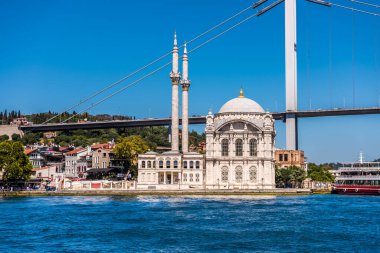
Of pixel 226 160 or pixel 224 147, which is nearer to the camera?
pixel 226 160

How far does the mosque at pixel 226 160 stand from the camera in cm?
7244

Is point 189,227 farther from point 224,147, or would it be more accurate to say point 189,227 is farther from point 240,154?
point 224,147

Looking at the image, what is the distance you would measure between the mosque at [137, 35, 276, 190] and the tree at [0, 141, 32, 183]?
1233cm

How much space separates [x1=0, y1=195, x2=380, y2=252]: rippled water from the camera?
30.0 metres

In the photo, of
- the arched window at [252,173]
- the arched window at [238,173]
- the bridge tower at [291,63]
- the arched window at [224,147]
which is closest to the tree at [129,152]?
the arched window at [224,147]

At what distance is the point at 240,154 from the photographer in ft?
240

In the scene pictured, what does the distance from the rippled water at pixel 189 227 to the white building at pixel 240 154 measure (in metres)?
19.0

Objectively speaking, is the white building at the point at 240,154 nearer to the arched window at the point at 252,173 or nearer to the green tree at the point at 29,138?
the arched window at the point at 252,173

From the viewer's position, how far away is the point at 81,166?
9244 cm

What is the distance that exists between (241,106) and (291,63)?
680 inches

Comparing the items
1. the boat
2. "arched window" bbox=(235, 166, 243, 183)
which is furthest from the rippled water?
"arched window" bbox=(235, 166, 243, 183)

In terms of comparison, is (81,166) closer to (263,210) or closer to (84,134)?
(84,134)

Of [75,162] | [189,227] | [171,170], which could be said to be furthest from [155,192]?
[189,227]

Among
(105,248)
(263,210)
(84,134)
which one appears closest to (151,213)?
(263,210)
